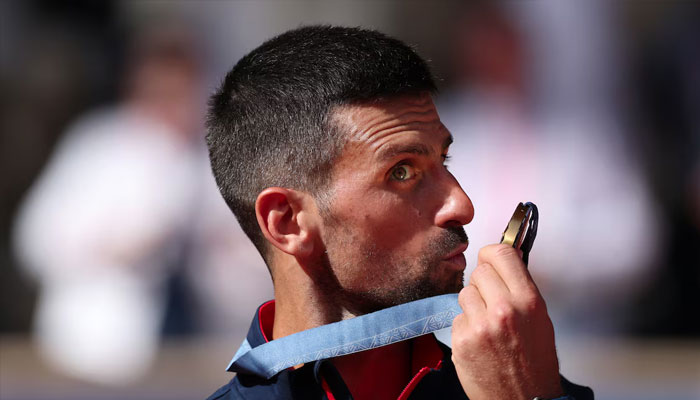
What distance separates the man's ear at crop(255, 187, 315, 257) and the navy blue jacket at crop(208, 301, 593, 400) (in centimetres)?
34

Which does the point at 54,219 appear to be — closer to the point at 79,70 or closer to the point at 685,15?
the point at 79,70

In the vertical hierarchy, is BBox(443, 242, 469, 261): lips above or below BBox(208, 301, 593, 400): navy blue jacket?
above

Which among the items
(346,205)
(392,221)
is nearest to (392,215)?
(392,221)

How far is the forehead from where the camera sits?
2885 mm

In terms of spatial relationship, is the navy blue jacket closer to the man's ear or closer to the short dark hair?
the man's ear

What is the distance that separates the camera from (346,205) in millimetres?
2896

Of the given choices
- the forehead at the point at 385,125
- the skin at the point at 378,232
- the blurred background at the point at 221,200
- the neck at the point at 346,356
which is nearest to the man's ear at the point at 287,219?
the skin at the point at 378,232

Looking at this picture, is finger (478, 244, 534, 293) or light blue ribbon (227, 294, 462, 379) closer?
finger (478, 244, 534, 293)

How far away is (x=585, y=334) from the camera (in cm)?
757

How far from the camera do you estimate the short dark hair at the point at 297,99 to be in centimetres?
297

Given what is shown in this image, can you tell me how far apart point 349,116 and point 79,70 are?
257 inches

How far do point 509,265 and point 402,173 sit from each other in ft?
1.65

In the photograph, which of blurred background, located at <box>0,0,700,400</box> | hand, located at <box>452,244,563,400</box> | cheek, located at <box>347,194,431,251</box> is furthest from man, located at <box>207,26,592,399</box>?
blurred background, located at <box>0,0,700,400</box>

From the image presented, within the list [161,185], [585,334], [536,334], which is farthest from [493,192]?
[536,334]
